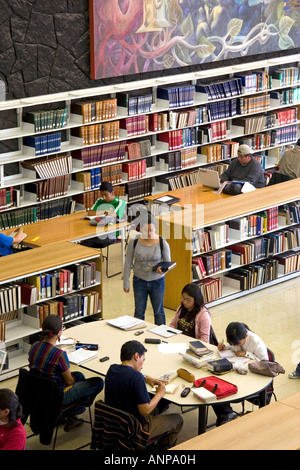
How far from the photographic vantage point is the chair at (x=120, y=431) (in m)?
5.82

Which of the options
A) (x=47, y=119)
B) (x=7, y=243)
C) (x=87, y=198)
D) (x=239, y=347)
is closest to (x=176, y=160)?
(x=87, y=198)

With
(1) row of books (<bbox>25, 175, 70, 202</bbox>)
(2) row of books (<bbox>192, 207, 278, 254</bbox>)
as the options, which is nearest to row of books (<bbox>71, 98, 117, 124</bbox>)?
(1) row of books (<bbox>25, 175, 70, 202</bbox>)

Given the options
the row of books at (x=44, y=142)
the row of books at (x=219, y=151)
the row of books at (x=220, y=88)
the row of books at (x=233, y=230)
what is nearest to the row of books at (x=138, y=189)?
the row of books at (x=219, y=151)

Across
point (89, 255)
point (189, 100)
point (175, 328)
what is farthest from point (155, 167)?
point (175, 328)

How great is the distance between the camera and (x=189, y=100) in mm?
12391

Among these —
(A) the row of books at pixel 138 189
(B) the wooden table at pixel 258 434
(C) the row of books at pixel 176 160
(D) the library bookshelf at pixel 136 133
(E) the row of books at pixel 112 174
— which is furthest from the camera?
(C) the row of books at pixel 176 160

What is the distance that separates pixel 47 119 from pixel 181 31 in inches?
110

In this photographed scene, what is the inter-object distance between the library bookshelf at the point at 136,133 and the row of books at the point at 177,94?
0.05 ft

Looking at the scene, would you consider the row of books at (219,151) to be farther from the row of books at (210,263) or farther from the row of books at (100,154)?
the row of books at (210,263)

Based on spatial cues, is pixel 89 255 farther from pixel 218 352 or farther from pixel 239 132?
pixel 239 132

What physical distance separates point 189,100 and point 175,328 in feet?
18.7

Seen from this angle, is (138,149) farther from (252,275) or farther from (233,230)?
(252,275)

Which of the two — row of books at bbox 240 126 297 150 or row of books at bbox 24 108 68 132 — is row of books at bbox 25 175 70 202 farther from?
row of books at bbox 240 126 297 150
